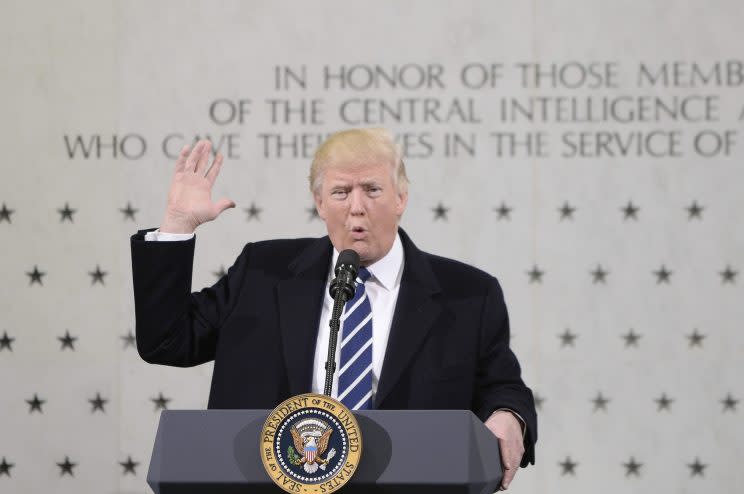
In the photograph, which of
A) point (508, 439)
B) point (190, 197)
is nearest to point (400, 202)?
point (190, 197)

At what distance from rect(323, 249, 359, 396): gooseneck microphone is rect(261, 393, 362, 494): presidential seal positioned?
12cm

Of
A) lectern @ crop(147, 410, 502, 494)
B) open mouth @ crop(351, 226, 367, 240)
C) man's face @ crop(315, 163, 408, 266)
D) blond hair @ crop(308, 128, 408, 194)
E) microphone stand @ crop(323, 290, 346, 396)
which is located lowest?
lectern @ crop(147, 410, 502, 494)

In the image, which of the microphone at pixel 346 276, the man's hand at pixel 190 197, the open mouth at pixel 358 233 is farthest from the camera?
the open mouth at pixel 358 233

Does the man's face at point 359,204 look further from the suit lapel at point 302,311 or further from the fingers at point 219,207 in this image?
the fingers at point 219,207

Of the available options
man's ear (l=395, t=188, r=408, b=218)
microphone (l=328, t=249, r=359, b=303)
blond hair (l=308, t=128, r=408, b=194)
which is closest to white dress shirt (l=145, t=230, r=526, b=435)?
man's ear (l=395, t=188, r=408, b=218)

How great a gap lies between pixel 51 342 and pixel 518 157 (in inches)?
99.6

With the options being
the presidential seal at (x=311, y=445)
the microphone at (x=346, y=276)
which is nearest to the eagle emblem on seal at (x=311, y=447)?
the presidential seal at (x=311, y=445)

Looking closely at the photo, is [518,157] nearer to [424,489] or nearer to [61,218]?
[61,218]

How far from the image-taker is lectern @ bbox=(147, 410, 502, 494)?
234 centimetres

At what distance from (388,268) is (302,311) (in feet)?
0.95

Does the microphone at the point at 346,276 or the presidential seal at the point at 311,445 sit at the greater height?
the microphone at the point at 346,276

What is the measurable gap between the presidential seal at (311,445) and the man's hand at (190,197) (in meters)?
0.86

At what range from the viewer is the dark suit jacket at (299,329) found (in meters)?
3.16

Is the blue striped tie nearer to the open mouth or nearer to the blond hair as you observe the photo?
the open mouth
